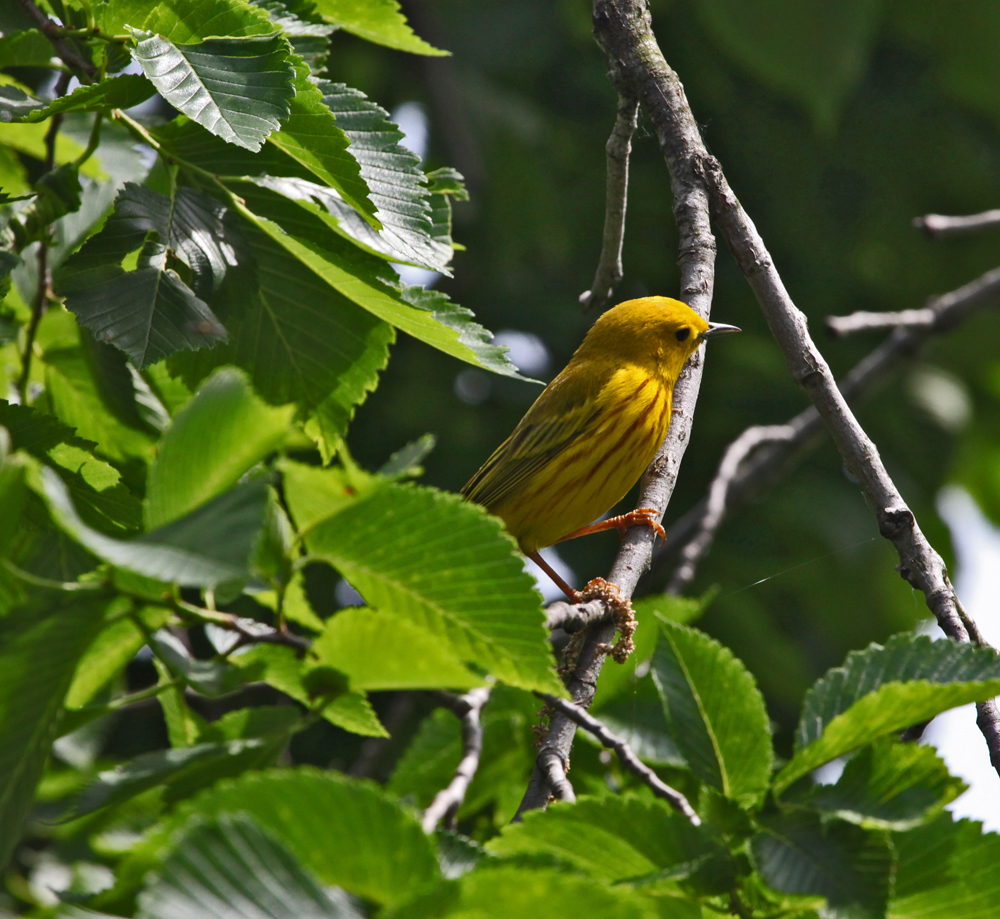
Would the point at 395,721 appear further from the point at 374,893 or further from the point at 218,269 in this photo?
the point at 374,893

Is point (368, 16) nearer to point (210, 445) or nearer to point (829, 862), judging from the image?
point (210, 445)

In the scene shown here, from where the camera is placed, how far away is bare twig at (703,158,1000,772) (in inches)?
89.7

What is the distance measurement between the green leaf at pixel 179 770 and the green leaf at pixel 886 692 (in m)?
0.85

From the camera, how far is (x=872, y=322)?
4.06 metres

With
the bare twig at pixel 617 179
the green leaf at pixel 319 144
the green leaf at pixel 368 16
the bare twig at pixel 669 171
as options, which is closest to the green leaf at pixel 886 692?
the bare twig at pixel 669 171

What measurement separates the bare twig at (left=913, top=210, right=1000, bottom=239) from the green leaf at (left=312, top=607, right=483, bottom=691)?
2.86m

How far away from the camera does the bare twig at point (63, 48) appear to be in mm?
2418

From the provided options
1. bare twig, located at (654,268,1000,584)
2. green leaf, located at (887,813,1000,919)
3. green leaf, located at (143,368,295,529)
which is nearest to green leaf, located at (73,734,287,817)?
green leaf, located at (143,368,295,529)

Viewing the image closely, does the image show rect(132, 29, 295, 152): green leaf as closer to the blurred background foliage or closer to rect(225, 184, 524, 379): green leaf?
rect(225, 184, 524, 379): green leaf

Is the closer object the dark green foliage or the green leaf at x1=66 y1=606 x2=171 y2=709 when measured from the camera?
the dark green foliage

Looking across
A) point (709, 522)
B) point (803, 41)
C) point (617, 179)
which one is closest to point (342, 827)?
point (617, 179)

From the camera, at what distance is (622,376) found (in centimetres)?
512

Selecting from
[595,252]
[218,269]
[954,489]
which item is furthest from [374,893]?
[954,489]

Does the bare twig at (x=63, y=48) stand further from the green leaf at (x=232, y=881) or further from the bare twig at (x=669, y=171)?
the green leaf at (x=232, y=881)
